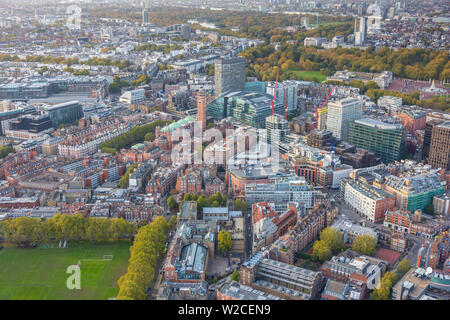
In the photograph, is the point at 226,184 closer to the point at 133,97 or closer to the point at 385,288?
the point at 385,288

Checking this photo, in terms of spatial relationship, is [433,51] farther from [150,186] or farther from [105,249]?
[105,249]

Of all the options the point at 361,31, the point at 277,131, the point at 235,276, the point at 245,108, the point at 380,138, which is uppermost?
the point at 361,31

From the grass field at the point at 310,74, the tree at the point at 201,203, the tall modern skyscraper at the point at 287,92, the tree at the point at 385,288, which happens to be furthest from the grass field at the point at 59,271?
the grass field at the point at 310,74

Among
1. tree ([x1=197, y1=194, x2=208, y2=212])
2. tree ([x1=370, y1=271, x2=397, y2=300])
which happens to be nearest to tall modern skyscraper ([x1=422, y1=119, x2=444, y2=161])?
tree ([x1=370, y1=271, x2=397, y2=300])

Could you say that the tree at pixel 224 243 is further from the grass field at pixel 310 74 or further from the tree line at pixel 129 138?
the grass field at pixel 310 74

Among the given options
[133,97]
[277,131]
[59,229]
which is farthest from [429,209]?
[133,97]

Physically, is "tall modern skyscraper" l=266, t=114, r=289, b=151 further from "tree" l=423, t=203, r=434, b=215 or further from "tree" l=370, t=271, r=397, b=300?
"tree" l=370, t=271, r=397, b=300
